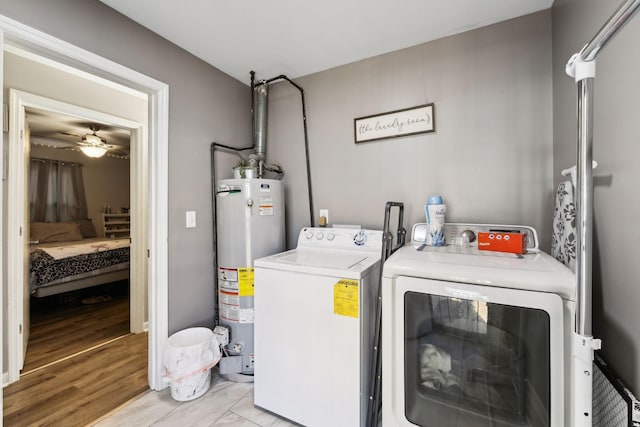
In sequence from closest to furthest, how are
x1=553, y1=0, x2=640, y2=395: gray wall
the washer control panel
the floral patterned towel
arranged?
x1=553, y1=0, x2=640, y2=395: gray wall → the floral patterned towel → the washer control panel

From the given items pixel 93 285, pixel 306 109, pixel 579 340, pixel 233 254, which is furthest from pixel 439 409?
pixel 93 285

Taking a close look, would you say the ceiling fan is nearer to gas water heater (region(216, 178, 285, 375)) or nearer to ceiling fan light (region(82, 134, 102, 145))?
ceiling fan light (region(82, 134, 102, 145))

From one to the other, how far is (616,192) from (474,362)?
79 centimetres

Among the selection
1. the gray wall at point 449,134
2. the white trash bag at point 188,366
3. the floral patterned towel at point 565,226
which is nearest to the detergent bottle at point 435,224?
the gray wall at point 449,134

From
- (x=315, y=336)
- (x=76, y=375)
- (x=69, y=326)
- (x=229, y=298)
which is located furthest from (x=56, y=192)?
(x=315, y=336)

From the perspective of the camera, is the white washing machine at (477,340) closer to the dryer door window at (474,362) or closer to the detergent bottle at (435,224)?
the dryer door window at (474,362)

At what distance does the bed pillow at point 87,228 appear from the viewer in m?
4.93

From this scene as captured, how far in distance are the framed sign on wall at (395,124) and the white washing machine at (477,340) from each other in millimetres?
1017

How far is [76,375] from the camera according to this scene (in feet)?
6.57

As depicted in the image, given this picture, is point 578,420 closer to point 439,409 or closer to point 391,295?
point 439,409

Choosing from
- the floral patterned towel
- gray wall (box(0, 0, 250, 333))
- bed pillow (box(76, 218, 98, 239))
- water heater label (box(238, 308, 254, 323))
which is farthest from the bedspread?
the floral patterned towel

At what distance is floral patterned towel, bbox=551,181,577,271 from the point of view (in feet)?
3.98

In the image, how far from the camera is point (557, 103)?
1.52 meters

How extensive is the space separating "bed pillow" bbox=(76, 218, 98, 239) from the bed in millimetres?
326
